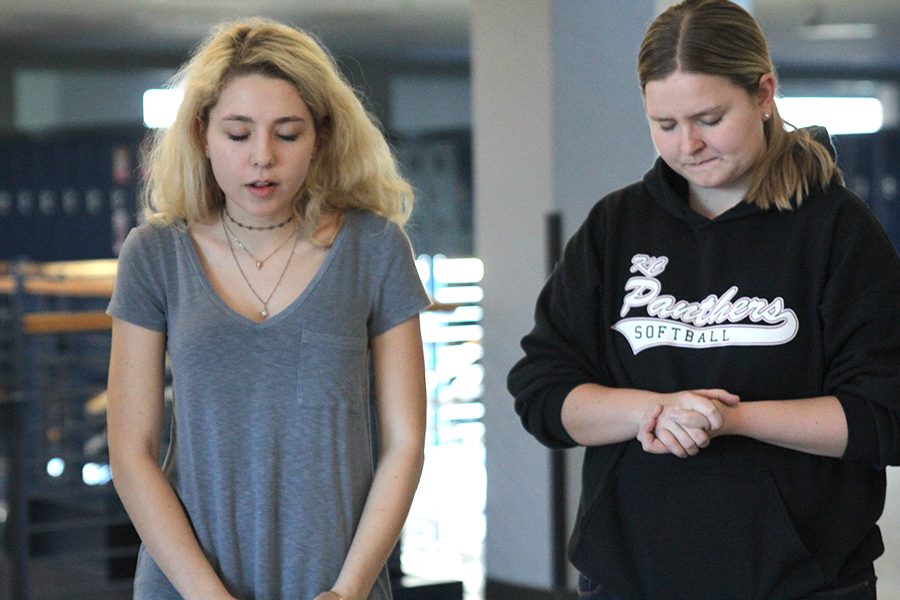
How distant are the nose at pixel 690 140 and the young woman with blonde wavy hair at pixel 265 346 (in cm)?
34

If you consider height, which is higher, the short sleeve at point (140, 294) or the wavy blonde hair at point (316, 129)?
the wavy blonde hair at point (316, 129)

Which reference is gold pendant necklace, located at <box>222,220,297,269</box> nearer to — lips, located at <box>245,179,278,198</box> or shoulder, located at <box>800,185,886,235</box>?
lips, located at <box>245,179,278,198</box>

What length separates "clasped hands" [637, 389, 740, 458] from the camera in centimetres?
111

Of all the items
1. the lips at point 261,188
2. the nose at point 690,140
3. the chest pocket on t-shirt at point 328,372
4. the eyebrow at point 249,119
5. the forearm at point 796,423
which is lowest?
the forearm at point 796,423

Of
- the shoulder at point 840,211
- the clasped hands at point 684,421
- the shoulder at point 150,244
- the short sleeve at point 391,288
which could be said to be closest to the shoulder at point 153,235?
the shoulder at point 150,244

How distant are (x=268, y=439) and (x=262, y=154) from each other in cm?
29

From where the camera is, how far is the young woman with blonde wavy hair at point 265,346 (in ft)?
4.11

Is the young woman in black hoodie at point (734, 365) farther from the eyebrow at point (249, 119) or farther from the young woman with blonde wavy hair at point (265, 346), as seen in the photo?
the eyebrow at point (249, 119)

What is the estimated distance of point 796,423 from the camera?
44.5 inches

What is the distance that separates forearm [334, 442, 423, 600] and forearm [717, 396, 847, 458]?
13.6 inches

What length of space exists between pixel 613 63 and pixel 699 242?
2126 millimetres

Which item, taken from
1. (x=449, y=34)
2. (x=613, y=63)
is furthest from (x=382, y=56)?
(x=613, y=63)

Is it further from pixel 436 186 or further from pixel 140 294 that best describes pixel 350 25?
pixel 140 294

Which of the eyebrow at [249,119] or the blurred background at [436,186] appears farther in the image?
the blurred background at [436,186]
